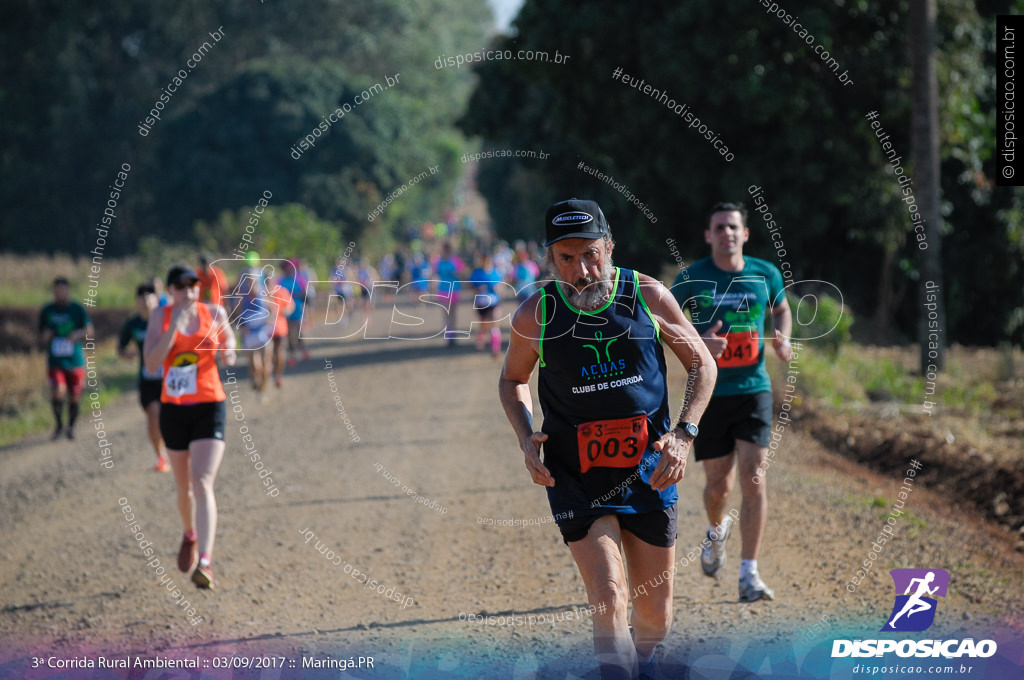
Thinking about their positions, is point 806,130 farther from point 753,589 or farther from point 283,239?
point 283,239

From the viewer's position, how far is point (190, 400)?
656 centimetres

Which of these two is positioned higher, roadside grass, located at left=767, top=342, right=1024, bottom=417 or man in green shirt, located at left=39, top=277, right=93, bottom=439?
man in green shirt, located at left=39, top=277, right=93, bottom=439

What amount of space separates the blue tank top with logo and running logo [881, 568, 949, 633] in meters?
2.20

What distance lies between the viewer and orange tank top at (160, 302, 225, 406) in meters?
6.58

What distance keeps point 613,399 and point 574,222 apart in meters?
0.72

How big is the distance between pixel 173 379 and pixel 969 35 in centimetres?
1531

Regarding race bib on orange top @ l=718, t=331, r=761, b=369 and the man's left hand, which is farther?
race bib on orange top @ l=718, t=331, r=761, b=369

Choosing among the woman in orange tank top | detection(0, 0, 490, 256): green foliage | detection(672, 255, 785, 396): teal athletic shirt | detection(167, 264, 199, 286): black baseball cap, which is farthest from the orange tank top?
detection(0, 0, 490, 256): green foliage

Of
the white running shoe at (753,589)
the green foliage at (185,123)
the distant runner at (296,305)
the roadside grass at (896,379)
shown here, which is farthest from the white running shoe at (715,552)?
the green foliage at (185,123)

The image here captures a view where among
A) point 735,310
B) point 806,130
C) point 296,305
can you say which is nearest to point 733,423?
point 735,310

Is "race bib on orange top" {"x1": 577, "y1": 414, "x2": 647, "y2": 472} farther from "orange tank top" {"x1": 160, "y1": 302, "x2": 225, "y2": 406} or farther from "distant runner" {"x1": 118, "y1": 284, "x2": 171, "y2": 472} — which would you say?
"distant runner" {"x1": 118, "y1": 284, "x2": 171, "y2": 472}

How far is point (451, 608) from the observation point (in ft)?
20.3

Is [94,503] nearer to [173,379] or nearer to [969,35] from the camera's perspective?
[173,379]

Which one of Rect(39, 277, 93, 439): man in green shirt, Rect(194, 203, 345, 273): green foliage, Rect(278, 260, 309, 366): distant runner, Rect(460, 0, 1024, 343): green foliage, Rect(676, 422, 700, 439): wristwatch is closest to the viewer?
Rect(676, 422, 700, 439): wristwatch
